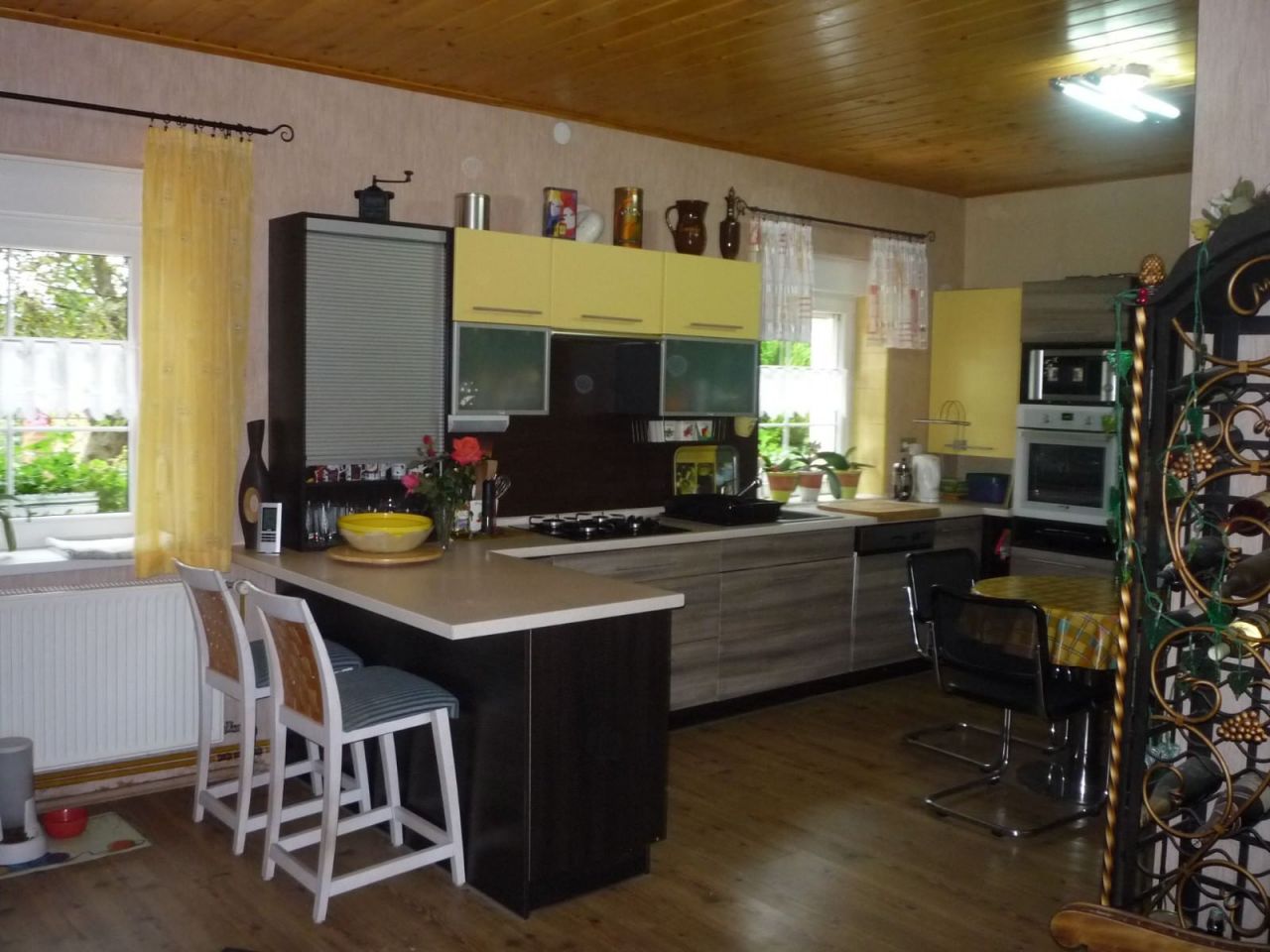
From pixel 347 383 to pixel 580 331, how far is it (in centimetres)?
101

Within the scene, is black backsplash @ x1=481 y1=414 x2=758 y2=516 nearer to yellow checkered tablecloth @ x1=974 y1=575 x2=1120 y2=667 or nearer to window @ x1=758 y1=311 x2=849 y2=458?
window @ x1=758 y1=311 x2=849 y2=458

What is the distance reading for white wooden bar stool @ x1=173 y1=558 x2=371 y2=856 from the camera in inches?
136

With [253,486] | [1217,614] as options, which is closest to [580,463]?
[253,486]

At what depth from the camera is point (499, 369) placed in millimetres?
4465

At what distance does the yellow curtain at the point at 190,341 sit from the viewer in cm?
392

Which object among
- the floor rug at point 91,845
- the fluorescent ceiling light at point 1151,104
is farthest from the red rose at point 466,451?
the fluorescent ceiling light at point 1151,104

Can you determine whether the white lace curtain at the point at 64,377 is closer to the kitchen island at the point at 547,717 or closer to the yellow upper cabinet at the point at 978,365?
the kitchen island at the point at 547,717

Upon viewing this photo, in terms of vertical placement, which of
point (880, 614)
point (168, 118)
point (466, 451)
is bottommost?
point (880, 614)

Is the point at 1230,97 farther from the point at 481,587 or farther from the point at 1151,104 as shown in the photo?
the point at 481,587

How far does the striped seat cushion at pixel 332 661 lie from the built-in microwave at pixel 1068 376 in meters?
3.81

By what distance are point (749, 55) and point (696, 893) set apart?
107 inches

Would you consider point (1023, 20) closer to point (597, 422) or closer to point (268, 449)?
point (597, 422)

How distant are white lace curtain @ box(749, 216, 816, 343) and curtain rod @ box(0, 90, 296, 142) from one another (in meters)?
2.36

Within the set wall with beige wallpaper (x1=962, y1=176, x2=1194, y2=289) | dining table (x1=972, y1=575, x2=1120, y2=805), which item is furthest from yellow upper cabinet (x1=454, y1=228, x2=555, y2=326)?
wall with beige wallpaper (x1=962, y1=176, x2=1194, y2=289)
